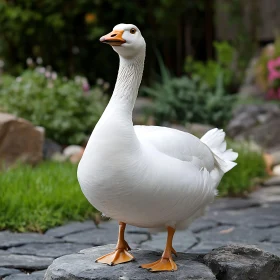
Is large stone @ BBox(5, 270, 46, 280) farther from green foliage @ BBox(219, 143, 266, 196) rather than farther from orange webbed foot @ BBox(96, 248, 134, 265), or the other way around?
green foliage @ BBox(219, 143, 266, 196)

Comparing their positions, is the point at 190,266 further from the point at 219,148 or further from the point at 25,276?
the point at 25,276

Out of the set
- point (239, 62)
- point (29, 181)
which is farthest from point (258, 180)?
point (239, 62)

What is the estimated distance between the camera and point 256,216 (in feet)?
17.2

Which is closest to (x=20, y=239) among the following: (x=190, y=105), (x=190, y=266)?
(x=190, y=266)

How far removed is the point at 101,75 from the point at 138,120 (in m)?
4.21

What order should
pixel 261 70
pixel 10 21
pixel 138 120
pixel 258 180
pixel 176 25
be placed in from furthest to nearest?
1. pixel 176 25
2. pixel 10 21
3. pixel 261 70
4. pixel 138 120
5. pixel 258 180

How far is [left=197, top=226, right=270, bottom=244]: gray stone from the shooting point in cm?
451

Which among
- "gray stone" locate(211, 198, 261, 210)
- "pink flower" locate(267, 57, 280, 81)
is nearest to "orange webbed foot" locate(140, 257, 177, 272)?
"gray stone" locate(211, 198, 261, 210)

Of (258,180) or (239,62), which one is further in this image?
(239,62)

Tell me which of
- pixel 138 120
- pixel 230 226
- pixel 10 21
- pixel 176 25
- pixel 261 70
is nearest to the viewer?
pixel 230 226

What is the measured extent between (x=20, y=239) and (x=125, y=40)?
2.09 metres

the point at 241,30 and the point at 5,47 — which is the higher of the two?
the point at 241,30

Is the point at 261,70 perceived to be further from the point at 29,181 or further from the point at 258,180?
the point at 29,181

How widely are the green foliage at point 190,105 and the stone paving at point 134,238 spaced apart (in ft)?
11.6
